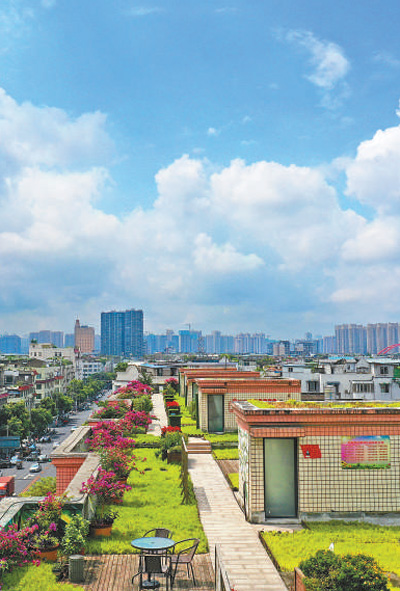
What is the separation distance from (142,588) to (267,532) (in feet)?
15.7

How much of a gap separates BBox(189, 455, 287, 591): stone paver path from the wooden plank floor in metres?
0.48

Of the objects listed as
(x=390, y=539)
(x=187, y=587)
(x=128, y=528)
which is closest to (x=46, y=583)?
(x=187, y=587)

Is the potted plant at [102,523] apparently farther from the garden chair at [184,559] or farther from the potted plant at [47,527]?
the garden chair at [184,559]

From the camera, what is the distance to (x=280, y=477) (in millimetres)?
14992

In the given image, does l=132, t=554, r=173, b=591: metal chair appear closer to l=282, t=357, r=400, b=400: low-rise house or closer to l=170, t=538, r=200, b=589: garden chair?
l=170, t=538, r=200, b=589: garden chair

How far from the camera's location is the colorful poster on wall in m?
14.9

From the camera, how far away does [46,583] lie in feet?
31.7

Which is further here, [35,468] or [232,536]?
[35,468]

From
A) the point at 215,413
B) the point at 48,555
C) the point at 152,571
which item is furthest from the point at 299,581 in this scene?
the point at 215,413

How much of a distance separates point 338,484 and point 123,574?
22.3 feet

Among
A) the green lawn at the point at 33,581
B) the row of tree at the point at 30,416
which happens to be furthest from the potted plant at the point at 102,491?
the row of tree at the point at 30,416

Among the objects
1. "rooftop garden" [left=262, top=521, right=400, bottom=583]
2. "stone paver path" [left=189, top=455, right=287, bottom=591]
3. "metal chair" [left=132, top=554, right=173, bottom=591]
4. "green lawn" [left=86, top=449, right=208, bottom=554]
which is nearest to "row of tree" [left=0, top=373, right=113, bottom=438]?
"green lawn" [left=86, top=449, right=208, bottom=554]

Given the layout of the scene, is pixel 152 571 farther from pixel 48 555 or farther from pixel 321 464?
pixel 321 464

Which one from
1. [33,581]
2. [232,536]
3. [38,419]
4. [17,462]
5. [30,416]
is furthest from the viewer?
[38,419]
